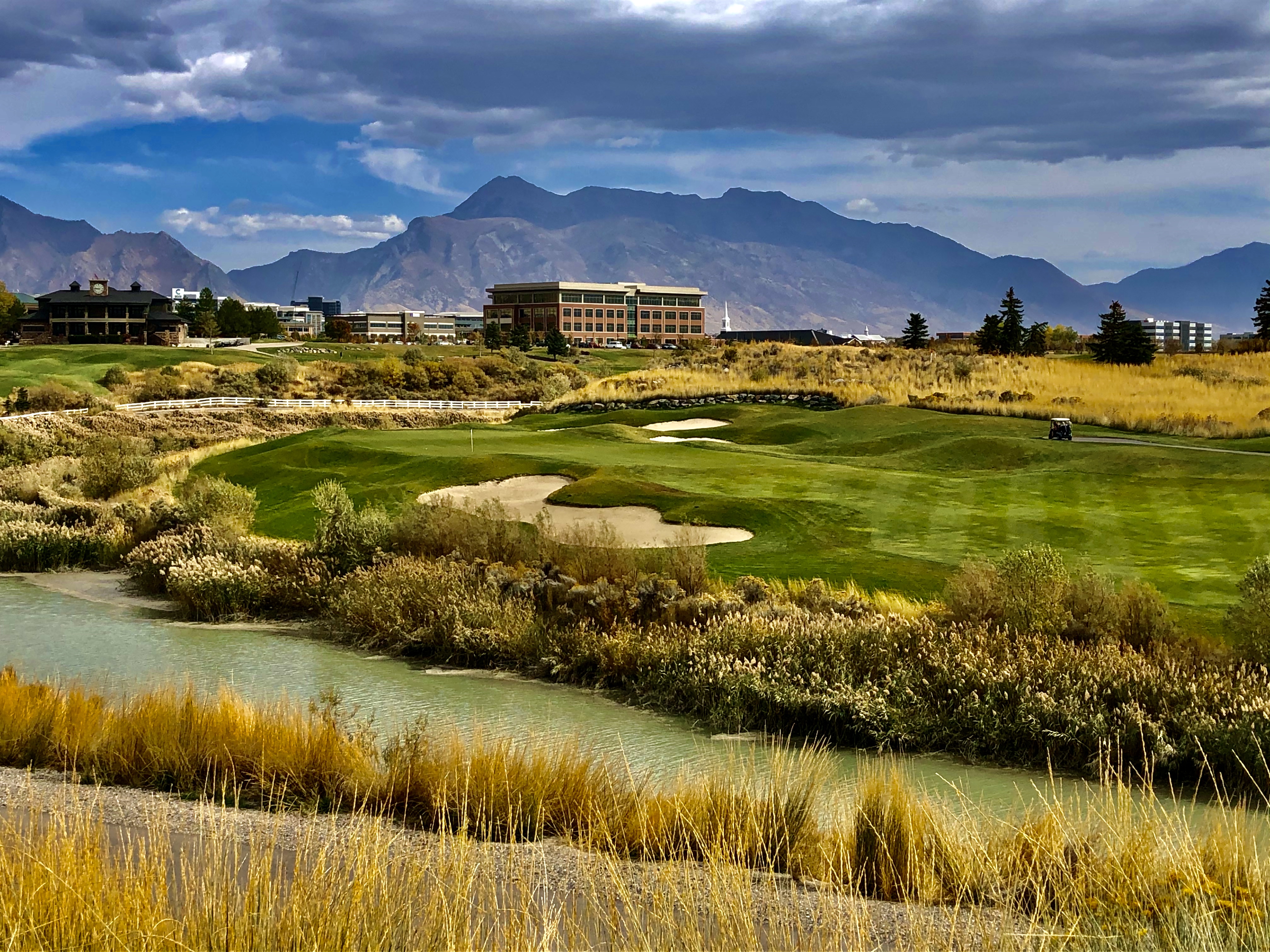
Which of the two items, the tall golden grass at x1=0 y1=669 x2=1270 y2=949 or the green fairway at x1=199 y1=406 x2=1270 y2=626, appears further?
the green fairway at x1=199 y1=406 x2=1270 y2=626

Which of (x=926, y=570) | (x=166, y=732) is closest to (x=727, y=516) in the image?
(x=926, y=570)

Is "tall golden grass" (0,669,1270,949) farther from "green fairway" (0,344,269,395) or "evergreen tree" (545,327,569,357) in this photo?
"evergreen tree" (545,327,569,357)

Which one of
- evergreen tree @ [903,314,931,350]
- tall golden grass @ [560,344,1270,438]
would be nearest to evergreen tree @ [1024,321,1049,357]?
evergreen tree @ [903,314,931,350]

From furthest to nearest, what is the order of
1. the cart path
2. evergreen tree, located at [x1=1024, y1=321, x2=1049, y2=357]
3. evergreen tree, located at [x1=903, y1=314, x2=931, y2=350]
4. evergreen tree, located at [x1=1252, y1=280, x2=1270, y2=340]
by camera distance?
evergreen tree, located at [x1=903, y1=314, x2=931, y2=350], evergreen tree, located at [x1=1024, y1=321, x2=1049, y2=357], evergreen tree, located at [x1=1252, y1=280, x2=1270, y2=340], the cart path

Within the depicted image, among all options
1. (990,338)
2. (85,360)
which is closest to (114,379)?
(85,360)

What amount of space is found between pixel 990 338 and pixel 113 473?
48.2 metres

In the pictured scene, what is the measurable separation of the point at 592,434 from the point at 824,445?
23.0 ft

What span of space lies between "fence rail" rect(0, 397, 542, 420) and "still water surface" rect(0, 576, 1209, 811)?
3713cm

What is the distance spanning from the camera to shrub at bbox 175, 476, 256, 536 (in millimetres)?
23547

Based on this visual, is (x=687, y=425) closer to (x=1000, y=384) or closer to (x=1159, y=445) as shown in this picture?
(x=1000, y=384)

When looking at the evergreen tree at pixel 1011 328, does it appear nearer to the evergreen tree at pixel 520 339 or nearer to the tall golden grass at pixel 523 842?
the tall golden grass at pixel 523 842

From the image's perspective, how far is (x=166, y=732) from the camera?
10.4 meters

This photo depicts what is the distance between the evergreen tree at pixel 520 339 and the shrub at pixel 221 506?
115 m

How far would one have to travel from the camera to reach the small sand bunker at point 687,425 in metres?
41.7
